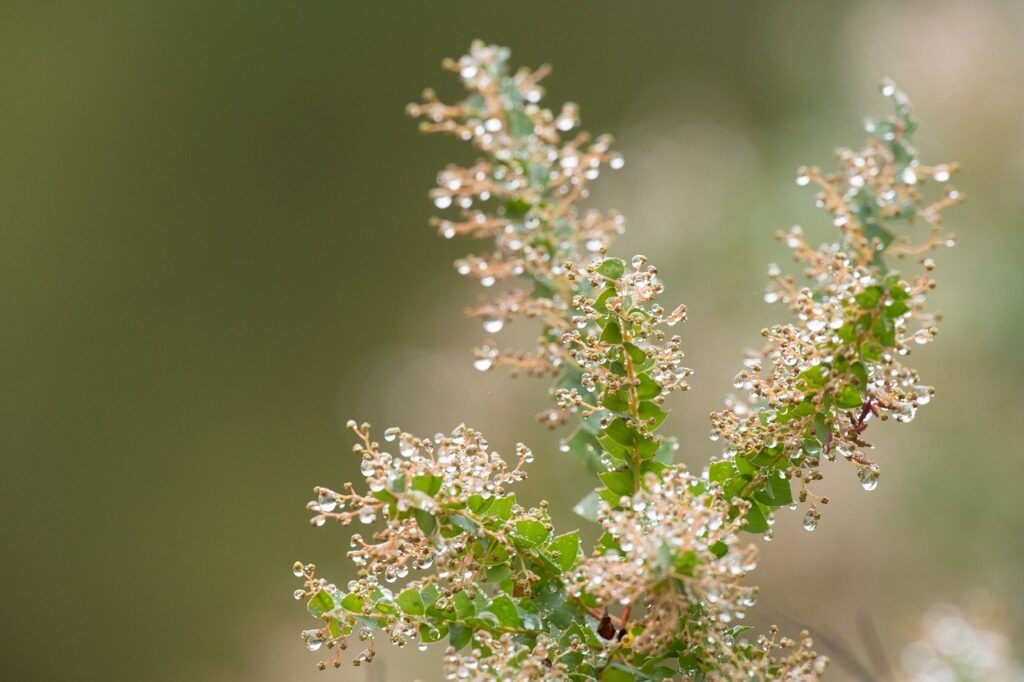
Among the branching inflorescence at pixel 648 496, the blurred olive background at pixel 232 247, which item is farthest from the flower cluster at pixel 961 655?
the blurred olive background at pixel 232 247

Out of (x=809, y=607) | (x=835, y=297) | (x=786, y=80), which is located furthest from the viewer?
(x=786, y=80)

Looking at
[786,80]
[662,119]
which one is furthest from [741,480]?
[786,80]

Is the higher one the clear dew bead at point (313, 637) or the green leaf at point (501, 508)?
the green leaf at point (501, 508)

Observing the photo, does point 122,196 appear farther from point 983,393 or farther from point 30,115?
point 983,393

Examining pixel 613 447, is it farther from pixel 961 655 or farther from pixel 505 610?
pixel 961 655

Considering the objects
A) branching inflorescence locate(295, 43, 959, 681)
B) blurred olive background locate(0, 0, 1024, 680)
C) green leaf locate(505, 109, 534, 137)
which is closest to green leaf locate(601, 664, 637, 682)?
branching inflorescence locate(295, 43, 959, 681)

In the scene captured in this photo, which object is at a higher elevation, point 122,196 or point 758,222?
point 122,196

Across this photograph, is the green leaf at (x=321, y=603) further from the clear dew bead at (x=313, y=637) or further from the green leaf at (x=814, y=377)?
the green leaf at (x=814, y=377)

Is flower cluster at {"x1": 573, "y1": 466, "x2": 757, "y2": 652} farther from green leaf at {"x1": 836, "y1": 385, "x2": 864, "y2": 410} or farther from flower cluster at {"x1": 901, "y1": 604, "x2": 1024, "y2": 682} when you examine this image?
flower cluster at {"x1": 901, "y1": 604, "x2": 1024, "y2": 682}
